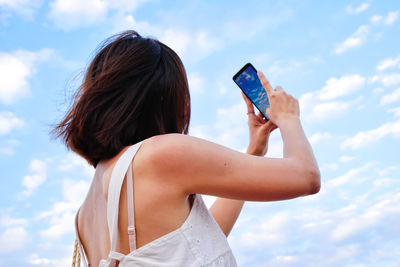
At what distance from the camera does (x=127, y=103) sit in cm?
217

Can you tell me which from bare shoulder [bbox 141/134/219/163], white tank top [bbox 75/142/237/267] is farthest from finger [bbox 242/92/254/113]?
white tank top [bbox 75/142/237/267]

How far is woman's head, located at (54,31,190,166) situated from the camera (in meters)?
2.15

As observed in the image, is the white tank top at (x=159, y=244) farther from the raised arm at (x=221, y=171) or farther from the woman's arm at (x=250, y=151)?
the woman's arm at (x=250, y=151)

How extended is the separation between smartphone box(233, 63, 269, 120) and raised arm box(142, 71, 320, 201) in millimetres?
788

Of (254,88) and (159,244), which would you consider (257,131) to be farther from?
(159,244)

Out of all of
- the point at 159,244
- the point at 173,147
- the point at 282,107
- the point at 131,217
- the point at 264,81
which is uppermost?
the point at 264,81

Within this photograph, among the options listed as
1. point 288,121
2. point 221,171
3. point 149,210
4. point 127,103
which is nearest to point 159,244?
point 149,210

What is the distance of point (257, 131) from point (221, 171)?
0.96m

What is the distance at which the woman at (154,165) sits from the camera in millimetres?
1923

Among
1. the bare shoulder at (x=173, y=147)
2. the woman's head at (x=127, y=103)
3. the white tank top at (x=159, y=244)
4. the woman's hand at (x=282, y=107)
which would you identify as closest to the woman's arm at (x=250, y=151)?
the woman's hand at (x=282, y=107)

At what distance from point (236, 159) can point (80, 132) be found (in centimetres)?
80

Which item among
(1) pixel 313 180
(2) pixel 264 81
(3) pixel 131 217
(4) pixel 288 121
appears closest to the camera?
(3) pixel 131 217

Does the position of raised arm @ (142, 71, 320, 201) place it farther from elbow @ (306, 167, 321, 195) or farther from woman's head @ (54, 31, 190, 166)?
woman's head @ (54, 31, 190, 166)

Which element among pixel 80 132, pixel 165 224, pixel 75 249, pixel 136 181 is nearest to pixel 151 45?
pixel 80 132
